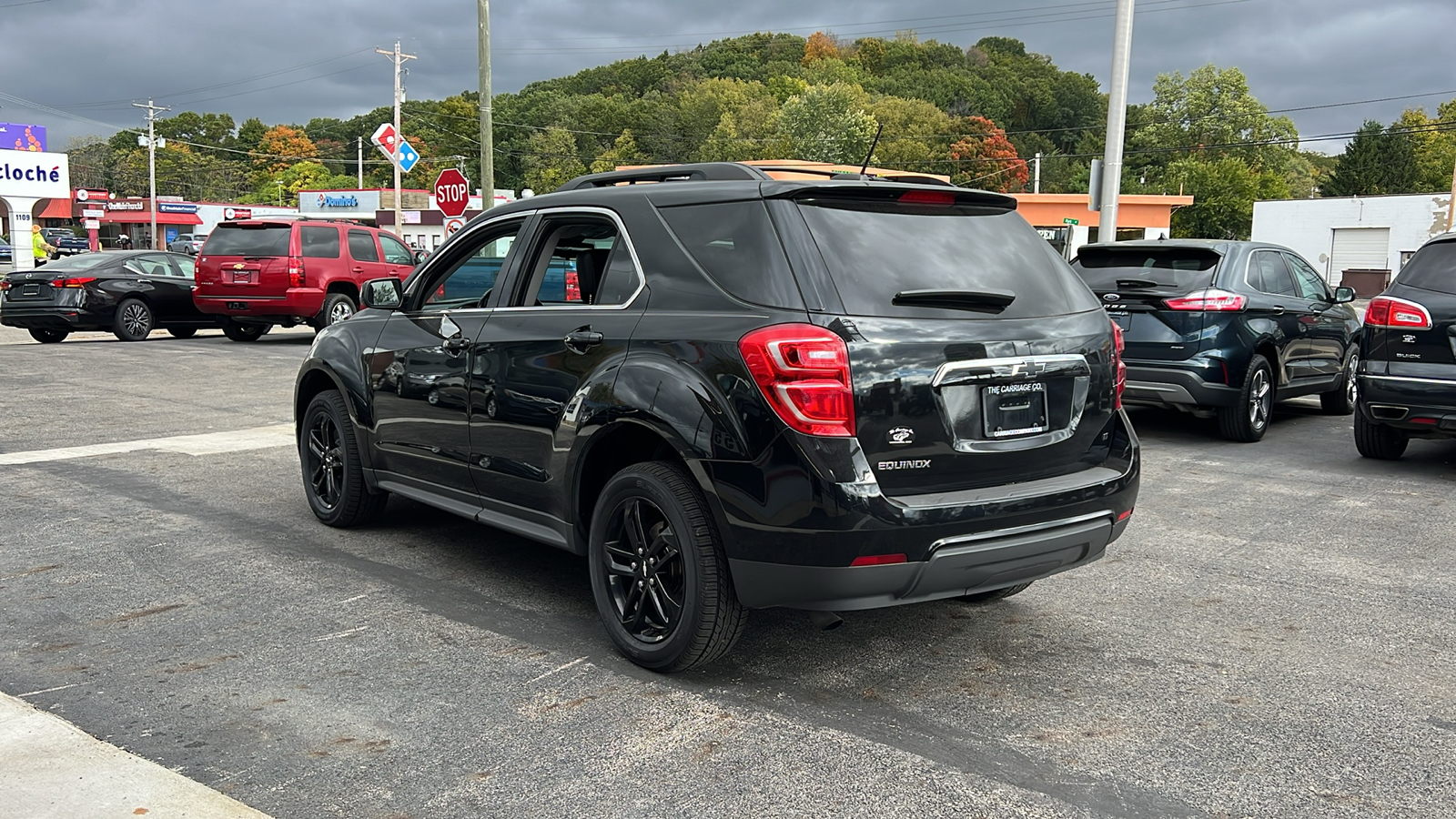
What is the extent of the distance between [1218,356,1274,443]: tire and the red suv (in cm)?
1305

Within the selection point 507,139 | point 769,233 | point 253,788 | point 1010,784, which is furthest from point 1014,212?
point 507,139

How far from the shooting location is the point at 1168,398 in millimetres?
9570

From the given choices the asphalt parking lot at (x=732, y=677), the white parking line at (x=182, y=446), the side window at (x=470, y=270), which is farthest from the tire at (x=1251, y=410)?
the white parking line at (x=182, y=446)

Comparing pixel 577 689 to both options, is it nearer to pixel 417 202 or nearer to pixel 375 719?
pixel 375 719

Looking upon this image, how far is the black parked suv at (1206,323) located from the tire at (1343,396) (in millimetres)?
1444

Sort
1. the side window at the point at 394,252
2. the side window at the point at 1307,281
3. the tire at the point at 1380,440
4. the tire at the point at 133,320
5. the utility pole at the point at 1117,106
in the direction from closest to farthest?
1. the tire at the point at 1380,440
2. the side window at the point at 1307,281
3. the utility pole at the point at 1117,106
4. the tire at the point at 133,320
5. the side window at the point at 394,252

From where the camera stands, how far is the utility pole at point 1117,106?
15.6m

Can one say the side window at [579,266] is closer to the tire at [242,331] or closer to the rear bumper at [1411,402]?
→ the rear bumper at [1411,402]

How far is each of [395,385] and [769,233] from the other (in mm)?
2384

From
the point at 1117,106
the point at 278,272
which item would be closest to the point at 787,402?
the point at 1117,106

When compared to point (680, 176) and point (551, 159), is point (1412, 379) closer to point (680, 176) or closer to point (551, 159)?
point (680, 176)

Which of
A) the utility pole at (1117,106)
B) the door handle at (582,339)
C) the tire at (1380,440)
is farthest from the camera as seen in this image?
the utility pole at (1117,106)

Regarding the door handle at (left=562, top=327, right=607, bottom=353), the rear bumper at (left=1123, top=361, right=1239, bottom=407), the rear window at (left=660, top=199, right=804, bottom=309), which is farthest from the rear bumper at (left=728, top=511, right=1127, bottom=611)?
the rear bumper at (left=1123, top=361, right=1239, bottom=407)

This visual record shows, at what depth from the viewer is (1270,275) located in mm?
10148
